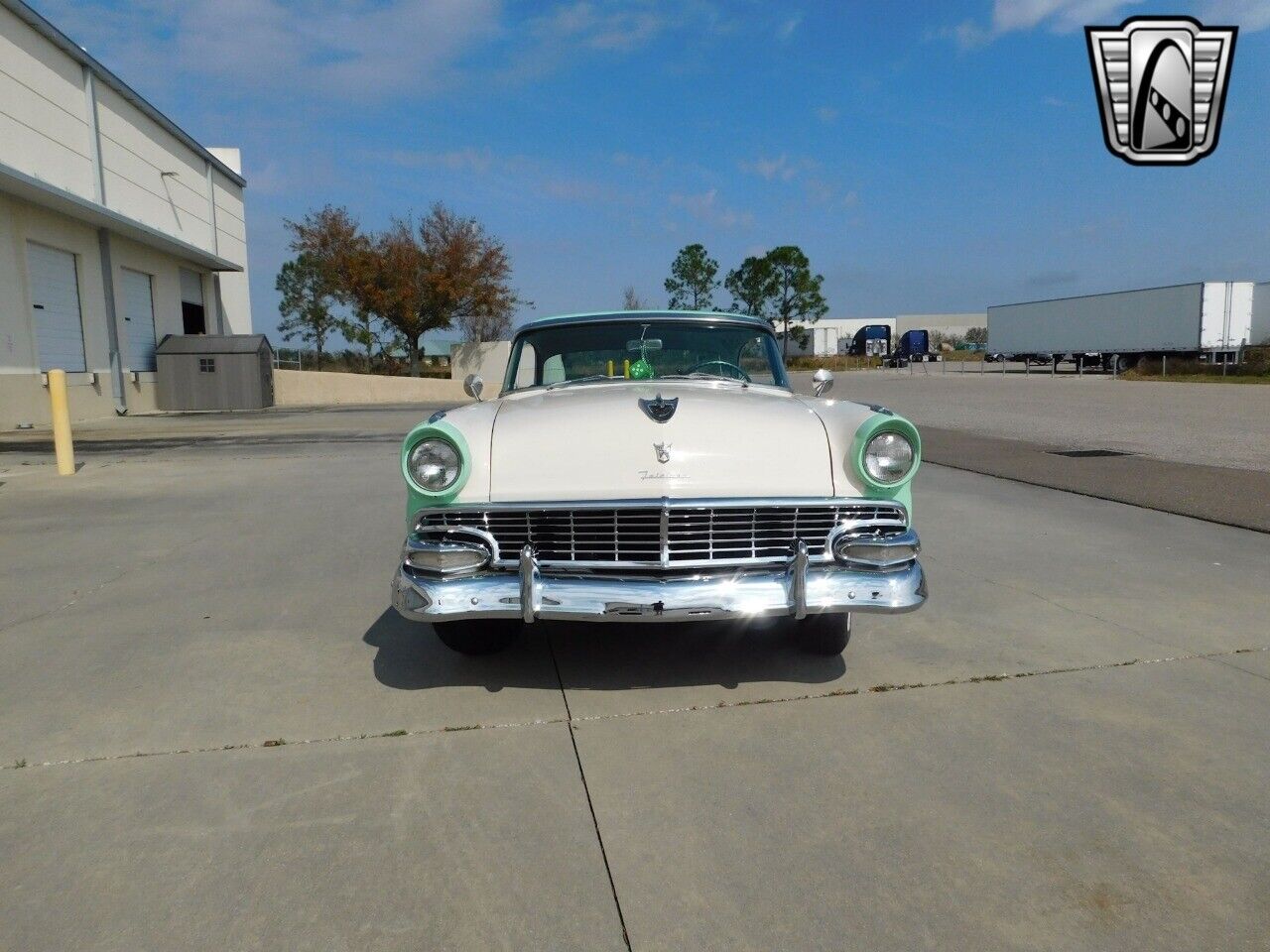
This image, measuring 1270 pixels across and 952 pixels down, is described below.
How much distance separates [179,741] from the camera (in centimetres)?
282

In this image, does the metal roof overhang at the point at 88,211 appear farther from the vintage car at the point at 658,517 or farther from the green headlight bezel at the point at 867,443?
the green headlight bezel at the point at 867,443

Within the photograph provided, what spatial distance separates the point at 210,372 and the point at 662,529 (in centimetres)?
1998

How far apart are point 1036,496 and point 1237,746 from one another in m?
4.91

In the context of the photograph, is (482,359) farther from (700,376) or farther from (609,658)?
(609,658)

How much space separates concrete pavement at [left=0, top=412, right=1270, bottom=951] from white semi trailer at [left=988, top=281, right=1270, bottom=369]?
3345 cm

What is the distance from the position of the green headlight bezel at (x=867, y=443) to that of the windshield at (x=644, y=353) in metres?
1.29

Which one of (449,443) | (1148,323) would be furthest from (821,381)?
(1148,323)

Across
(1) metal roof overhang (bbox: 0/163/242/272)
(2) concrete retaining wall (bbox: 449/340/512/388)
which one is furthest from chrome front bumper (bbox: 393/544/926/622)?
(2) concrete retaining wall (bbox: 449/340/512/388)

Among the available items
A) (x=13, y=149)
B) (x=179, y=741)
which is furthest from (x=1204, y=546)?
(x=13, y=149)

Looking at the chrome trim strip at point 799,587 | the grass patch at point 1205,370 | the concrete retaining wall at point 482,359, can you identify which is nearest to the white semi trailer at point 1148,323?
the grass patch at point 1205,370

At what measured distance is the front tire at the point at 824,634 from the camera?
10.9ft

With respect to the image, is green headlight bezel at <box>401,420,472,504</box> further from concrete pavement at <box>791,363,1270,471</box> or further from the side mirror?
concrete pavement at <box>791,363,1270,471</box>

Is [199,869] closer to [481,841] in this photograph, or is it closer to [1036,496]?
[481,841]

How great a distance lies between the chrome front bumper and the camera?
9.25 feet
